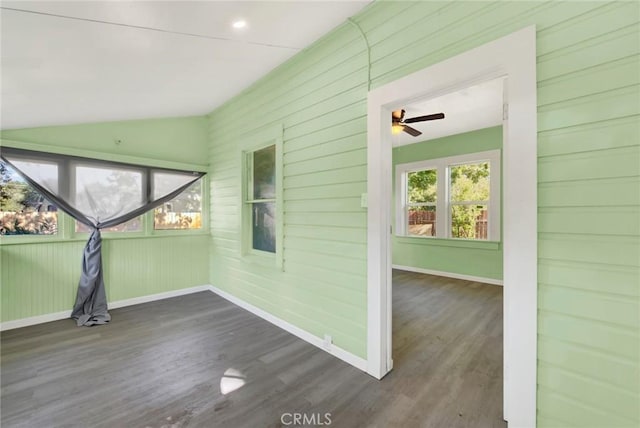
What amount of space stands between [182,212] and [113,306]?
1.54 meters

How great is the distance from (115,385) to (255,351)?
3.43 ft

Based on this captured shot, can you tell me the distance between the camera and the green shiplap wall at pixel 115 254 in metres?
2.85

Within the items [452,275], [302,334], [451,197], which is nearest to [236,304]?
[302,334]

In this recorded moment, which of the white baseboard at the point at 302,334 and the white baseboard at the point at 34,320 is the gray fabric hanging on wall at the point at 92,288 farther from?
the white baseboard at the point at 302,334

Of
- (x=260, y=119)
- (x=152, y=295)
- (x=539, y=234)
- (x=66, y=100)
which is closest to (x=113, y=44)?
(x=66, y=100)

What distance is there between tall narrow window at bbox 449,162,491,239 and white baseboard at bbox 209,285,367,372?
151 inches

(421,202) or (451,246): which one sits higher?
(421,202)

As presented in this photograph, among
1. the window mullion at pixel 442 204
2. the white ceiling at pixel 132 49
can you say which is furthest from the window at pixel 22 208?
the window mullion at pixel 442 204

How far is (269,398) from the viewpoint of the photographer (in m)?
1.79

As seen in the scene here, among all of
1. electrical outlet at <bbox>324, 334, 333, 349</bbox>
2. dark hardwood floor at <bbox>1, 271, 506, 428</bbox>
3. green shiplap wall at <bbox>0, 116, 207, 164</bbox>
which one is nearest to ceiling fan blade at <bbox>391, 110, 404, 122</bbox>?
dark hardwood floor at <bbox>1, 271, 506, 428</bbox>

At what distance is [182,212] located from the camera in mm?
4102

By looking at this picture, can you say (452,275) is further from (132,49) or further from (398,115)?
(132,49)

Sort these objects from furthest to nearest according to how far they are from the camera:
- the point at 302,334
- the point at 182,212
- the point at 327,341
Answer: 1. the point at 182,212
2. the point at 302,334
3. the point at 327,341

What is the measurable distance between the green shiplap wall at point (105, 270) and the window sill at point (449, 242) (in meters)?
4.12
